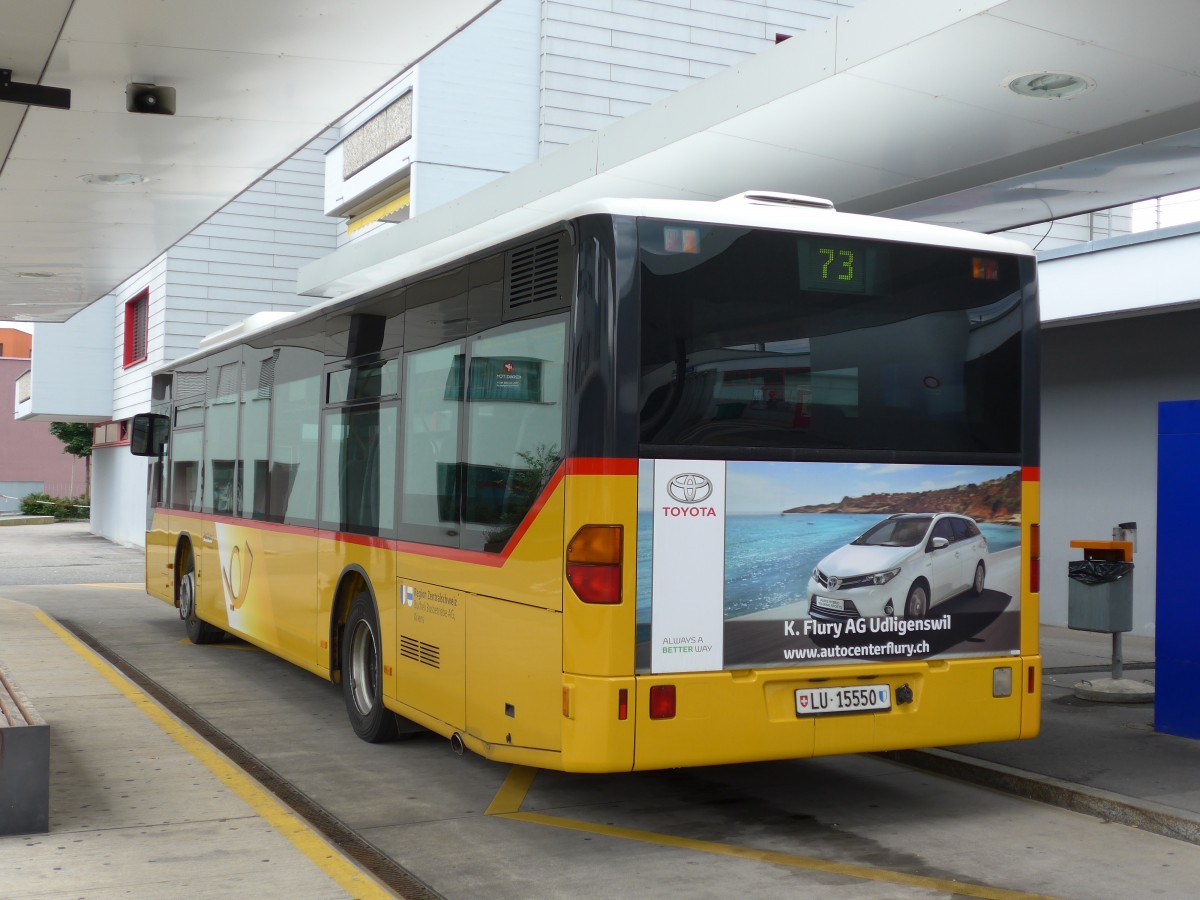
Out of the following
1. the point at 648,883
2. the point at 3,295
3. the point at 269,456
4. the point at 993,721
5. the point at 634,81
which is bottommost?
the point at 648,883

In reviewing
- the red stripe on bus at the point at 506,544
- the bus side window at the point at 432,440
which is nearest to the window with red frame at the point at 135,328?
the red stripe on bus at the point at 506,544

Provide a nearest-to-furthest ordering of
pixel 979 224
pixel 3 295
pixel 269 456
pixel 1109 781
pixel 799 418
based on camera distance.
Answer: pixel 799 418, pixel 1109 781, pixel 269 456, pixel 979 224, pixel 3 295

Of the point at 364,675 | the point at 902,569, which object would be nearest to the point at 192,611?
the point at 364,675

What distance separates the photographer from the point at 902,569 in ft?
20.4

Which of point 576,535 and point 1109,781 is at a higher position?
point 576,535

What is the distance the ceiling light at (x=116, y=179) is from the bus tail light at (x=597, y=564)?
7537 mm

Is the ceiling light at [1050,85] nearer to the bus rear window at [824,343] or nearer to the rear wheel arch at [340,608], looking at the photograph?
the bus rear window at [824,343]

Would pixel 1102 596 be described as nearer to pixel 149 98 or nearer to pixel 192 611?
pixel 149 98

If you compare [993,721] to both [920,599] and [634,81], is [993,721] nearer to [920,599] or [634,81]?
[920,599]

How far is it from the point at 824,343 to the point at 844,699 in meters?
1.69

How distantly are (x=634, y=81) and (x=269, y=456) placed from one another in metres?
16.5

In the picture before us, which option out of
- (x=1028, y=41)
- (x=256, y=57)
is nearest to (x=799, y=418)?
(x=1028, y=41)

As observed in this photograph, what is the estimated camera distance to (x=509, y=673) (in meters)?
6.12

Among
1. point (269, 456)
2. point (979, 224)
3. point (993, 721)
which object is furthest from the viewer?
point (979, 224)
